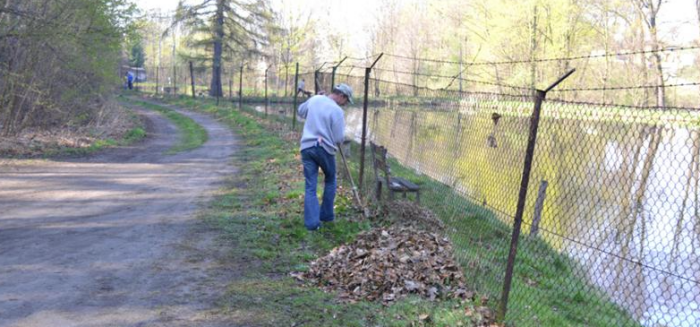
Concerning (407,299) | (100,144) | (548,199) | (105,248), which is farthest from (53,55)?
(407,299)

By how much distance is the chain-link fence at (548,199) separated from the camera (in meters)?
6.09

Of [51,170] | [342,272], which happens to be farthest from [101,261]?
[51,170]

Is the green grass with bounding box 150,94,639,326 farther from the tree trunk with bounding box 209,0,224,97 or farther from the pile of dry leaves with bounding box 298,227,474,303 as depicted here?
the tree trunk with bounding box 209,0,224,97

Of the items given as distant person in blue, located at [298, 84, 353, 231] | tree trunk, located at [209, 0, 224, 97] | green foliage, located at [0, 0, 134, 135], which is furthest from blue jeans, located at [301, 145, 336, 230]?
tree trunk, located at [209, 0, 224, 97]

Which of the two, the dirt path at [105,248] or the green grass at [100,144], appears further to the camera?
the green grass at [100,144]

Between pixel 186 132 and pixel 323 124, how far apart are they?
15.5 meters

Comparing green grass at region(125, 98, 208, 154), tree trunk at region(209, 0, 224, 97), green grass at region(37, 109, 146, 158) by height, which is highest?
tree trunk at region(209, 0, 224, 97)

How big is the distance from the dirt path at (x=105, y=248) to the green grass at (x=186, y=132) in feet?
16.6

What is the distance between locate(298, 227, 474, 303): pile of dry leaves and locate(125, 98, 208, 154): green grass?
33.7ft

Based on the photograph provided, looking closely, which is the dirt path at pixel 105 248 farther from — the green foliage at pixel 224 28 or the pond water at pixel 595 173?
the green foliage at pixel 224 28

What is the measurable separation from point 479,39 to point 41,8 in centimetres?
3084

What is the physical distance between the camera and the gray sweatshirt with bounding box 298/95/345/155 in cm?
738

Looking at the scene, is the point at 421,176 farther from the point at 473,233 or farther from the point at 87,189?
the point at 87,189

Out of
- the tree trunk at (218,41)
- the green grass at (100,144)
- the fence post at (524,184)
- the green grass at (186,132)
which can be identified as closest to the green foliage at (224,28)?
the tree trunk at (218,41)
